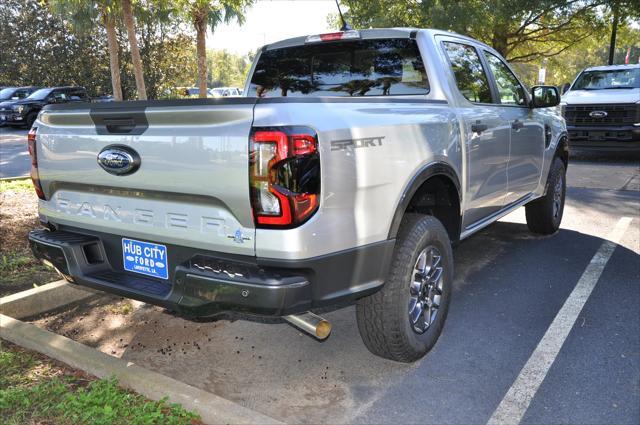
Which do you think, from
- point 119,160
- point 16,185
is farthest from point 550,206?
point 16,185

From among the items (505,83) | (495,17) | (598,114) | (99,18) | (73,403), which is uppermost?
(99,18)

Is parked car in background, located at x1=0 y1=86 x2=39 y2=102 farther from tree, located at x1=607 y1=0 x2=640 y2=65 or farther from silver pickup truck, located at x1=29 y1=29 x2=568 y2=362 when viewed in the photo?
tree, located at x1=607 y1=0 x2=640 y2=65

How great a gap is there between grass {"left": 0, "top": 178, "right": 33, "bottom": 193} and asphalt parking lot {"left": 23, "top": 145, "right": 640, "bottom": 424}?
14.6 feet

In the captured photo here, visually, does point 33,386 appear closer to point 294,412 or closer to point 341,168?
point 294,412

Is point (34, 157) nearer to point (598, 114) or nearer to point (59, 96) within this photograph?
point (598, 114)

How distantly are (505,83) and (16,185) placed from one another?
6632 millimetres

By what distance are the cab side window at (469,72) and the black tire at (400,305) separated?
1284 mm

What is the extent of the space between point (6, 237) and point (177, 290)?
361cm

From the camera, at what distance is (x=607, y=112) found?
11602mm

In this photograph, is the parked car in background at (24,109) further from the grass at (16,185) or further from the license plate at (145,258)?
the license plate at (145,258)

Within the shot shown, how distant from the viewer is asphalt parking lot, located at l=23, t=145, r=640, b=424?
280cm

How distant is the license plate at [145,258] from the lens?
271 centimetres

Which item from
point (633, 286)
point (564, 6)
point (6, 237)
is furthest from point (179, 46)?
point (633, 286)

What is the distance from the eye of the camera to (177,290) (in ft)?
8.25
